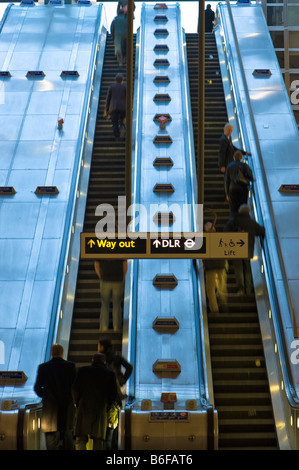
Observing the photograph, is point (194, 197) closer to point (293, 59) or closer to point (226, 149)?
point (226, 149)

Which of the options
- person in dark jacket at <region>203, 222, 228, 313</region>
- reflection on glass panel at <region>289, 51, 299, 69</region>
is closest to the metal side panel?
person in dark jacket at <region>203, 222, 228, 313</region>

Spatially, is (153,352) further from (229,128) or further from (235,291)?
(229,128)

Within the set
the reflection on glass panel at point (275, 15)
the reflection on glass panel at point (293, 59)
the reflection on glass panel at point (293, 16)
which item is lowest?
the reflection on glass panel at point (293, 59)

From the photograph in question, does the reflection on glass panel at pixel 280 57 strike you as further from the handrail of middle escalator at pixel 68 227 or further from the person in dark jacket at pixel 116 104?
the person in dark jacket at pixel 116 104

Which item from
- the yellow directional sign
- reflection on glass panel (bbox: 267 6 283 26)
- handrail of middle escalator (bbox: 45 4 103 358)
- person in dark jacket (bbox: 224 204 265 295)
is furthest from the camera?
reflection on glass panel (bbox: 267 6 283 26)

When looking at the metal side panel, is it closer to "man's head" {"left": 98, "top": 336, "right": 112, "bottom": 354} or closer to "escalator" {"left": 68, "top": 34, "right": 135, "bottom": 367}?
"escalator" {"left": 68, "top": 34, "right": 135, "bottom": 367}

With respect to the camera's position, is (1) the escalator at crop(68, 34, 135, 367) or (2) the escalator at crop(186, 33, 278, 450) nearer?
(2) the escalator at crop(186, 33, 278, 450)

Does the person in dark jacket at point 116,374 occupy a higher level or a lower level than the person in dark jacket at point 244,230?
lower

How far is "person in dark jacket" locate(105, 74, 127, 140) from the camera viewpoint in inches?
687

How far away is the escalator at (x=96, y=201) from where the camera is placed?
12.1 meters

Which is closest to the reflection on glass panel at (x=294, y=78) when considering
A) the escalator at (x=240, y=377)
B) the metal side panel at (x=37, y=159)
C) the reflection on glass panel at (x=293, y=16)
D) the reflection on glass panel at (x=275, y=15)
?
the reflection on glass panel at (x=293, y=16)

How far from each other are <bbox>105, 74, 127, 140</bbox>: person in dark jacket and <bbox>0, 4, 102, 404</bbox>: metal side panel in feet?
1.90

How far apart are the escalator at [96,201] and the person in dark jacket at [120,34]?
11.4 inches
